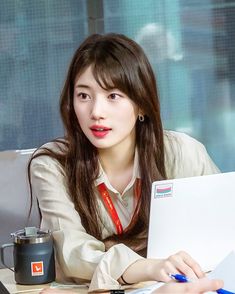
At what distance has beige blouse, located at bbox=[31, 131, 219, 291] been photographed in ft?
7.06

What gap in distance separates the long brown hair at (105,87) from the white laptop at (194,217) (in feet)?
1.20

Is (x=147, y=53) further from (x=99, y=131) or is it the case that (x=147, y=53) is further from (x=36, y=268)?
(x=36, y=268)

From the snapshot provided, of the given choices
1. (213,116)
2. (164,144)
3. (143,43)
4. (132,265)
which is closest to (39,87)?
(143,43)

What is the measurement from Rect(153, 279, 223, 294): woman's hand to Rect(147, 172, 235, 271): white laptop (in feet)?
0.98

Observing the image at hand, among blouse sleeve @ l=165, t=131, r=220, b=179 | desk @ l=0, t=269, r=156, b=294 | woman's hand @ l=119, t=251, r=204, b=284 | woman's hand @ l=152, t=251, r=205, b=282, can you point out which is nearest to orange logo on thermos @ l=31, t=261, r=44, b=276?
desk @ l=0, t=269, r=156, b=294

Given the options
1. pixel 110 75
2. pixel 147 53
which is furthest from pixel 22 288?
pixel 147 53

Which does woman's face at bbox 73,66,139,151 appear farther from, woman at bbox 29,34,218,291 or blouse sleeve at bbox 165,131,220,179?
blouse sleeve at bbox 165,131,220,179

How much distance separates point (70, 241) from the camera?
226cm

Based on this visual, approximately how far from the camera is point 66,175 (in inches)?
98.3

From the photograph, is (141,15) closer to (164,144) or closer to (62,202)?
(164,144)

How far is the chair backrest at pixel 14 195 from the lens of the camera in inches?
106

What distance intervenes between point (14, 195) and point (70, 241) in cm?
51

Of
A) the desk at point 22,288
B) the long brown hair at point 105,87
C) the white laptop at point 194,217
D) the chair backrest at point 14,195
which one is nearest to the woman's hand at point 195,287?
the white laptop at point 194,217

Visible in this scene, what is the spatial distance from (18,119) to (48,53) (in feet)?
1.26
